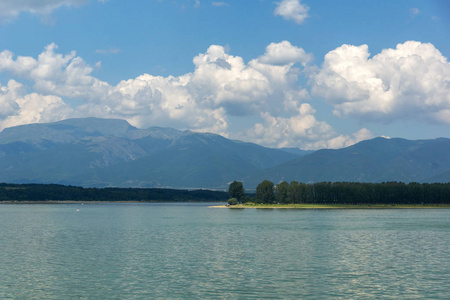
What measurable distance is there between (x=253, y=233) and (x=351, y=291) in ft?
254

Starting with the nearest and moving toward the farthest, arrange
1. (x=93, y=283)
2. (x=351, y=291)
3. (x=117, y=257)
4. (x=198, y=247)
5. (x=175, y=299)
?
(x=175, y=299)
(x=351, y=291)
(x=93, y=283)
(x=117, y=257)
(x=198, y=247)

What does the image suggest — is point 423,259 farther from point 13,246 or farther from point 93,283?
point 13,246

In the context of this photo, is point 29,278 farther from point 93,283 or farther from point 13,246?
point 13,246

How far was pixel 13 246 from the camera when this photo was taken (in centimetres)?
10306

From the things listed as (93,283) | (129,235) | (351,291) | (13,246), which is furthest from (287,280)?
(129,235)

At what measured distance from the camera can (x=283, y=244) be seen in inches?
4119

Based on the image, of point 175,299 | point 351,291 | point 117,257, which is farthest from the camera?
point 117,257

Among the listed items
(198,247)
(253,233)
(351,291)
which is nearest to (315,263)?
(351,291)

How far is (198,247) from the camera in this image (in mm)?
99875

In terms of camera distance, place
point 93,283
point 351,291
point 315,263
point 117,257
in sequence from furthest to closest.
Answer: point 117,257 → point 315,263 → point 93,283 → point 351,291

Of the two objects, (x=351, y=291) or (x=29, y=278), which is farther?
(x=29, y=278)

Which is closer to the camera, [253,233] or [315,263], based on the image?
[315,263]

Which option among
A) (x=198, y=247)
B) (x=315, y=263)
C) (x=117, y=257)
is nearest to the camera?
(x=315, y=263)

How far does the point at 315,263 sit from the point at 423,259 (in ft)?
62.2
